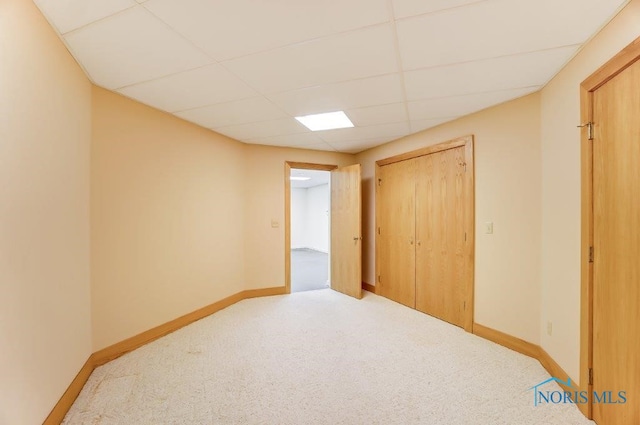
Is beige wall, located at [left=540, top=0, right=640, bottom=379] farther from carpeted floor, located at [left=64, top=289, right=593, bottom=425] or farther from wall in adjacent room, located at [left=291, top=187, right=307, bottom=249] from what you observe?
wall in adjacent room, located at [left=291, top=187, right=307, bottom=249]

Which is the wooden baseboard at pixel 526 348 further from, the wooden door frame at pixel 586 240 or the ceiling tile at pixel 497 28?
the ceiling tile at pixel 497 28

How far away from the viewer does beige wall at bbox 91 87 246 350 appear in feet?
7.34

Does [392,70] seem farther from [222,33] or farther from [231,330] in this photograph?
[231,330]

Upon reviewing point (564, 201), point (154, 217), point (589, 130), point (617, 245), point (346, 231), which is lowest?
point (346, 231)

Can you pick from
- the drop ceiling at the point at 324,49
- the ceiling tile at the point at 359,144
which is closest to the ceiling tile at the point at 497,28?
the drop ceiling at the point at 324,49

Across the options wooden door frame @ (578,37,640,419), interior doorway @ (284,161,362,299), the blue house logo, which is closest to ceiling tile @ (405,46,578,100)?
wooden door frame @ (578,37,640,419)

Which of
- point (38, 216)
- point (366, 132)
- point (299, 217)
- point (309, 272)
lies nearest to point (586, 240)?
point (366, 132)

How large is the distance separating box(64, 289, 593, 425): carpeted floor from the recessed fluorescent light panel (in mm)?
2283

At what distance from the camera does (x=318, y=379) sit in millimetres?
2043

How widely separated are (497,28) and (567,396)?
2.36m

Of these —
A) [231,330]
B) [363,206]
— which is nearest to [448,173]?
[363,206]

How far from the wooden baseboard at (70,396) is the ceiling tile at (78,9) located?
2.13 meters

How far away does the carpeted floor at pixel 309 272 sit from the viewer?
480 cm

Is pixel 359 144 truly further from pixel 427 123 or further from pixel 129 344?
pixel 129 344
